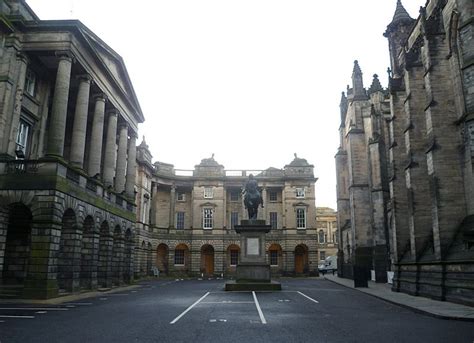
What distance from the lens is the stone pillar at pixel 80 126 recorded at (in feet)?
81.4

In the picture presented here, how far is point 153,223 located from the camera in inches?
2167

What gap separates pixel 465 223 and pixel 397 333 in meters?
9.94

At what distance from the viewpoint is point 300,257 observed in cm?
5884

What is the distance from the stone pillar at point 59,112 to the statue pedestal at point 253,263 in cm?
1118

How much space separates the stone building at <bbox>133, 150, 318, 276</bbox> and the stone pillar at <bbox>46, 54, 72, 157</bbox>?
30.5 meters

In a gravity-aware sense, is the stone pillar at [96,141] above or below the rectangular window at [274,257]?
above

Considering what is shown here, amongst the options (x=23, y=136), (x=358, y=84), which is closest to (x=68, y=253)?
(x=23, y=136)

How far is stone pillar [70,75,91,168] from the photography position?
24.8 meters

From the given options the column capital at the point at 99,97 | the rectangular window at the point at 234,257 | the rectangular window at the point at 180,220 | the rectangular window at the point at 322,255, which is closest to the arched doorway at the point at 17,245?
the column capital at the point at 99,97

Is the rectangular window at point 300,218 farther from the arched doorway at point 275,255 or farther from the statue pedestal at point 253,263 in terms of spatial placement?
the statue pedestal at point 253,263

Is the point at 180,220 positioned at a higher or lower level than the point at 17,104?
lower

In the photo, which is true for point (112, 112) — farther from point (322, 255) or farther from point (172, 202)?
point (322, 255)

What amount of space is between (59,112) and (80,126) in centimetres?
262

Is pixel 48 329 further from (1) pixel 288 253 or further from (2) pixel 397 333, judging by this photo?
(1) pixel 288 253
